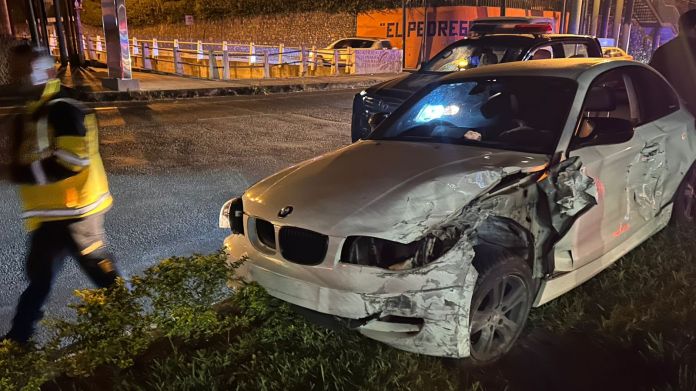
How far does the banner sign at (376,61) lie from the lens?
931 inches

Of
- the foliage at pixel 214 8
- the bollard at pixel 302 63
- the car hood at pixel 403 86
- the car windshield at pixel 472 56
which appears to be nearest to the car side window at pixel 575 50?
the car windshield at pixel 472 56

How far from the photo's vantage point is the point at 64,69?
73.7 feet

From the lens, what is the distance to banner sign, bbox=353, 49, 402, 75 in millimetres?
23641

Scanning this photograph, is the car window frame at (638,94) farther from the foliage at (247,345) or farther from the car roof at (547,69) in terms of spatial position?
the foliage at (247,345)

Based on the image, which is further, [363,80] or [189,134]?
[363,80]

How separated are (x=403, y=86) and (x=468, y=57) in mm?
1150

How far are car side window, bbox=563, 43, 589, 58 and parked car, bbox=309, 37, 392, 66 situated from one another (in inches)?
630

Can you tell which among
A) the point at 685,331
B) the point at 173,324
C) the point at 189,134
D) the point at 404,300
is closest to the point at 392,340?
the point at 404,300

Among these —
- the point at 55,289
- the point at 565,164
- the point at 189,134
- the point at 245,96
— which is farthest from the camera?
the point at 245,96

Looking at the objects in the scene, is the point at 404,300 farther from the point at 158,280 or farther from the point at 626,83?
the point at 626,83

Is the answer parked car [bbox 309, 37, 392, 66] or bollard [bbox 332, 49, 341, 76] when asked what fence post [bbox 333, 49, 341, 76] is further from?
parked car [bbox 309, 37, 392, 66]

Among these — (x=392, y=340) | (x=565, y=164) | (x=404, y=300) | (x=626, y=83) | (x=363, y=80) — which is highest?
(x=626, y=83)

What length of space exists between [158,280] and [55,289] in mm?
1444

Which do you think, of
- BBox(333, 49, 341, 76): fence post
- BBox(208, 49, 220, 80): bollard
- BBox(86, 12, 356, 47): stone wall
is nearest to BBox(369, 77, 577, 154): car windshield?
BBox(208, 49, 220, 80): bollard
